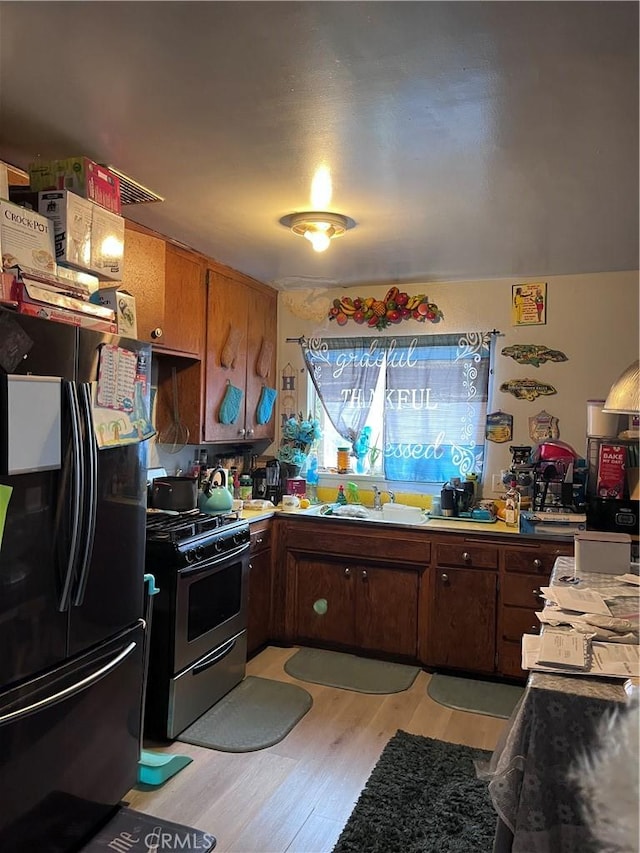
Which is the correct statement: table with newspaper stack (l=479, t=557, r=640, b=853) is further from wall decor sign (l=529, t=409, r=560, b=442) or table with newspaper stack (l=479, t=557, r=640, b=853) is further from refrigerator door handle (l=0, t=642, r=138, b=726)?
wall decor sign (l=529, t=409, r=560, b=442)

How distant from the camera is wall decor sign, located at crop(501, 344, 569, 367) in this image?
379 cm

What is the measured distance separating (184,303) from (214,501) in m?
1.09

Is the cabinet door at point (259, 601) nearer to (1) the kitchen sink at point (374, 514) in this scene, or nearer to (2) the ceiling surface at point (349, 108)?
(1) the kitchen sink at point (374, 514)

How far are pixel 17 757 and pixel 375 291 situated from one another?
335 centimetres

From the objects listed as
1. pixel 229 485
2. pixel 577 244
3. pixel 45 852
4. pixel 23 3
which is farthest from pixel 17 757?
pixel 577 244

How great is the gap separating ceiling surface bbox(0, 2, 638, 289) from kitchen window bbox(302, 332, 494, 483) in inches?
45.6

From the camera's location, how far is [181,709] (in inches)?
108

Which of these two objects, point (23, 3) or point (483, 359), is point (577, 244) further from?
point (23, 3)

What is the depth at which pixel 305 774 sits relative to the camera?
249cm

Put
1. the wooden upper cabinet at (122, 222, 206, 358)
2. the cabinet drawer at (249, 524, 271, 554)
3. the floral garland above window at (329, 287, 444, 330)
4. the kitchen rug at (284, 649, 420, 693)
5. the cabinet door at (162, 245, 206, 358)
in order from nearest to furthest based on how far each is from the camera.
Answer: the wooden upper cabinet at (122, 222, 206, 358) < the cabinet door at (162, 245, 206, 358) < the kitchen rug at (284, 649, 420, 693) < the cabinet drawer at (249, 524, 271, 554) < the floral garland above window at (329, 287, 444, 330)

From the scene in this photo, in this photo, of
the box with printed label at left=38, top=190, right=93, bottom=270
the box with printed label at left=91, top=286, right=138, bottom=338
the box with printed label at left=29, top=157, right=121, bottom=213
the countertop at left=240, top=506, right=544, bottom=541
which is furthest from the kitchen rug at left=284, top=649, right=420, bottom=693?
the box with printed label at left=29, top=157, right=121, bottom=213

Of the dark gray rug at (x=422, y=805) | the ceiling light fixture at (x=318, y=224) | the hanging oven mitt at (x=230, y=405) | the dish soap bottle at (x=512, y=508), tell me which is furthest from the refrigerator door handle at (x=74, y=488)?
the dish soap bottle at (x=512, y=508)

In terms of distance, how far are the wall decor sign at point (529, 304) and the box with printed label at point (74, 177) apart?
8.45 feet

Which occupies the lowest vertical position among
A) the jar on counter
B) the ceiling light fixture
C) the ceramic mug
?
the ceramic mug
